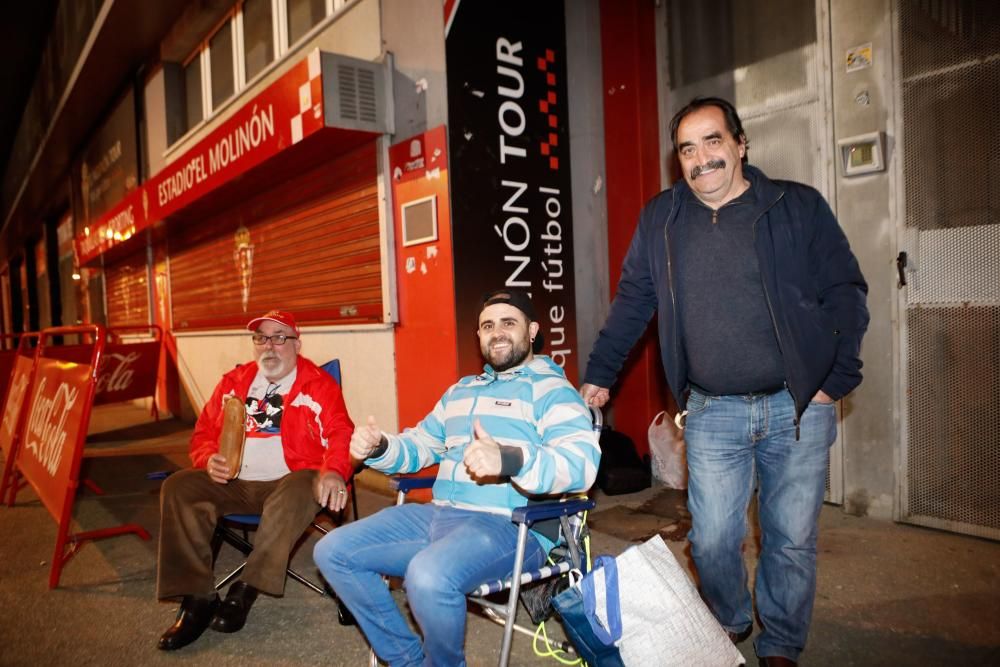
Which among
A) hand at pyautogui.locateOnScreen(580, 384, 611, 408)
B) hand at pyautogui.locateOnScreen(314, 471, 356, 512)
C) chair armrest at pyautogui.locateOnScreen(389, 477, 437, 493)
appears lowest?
hand at pyautogui.locateOnScreen(314, 471, 356, 512)

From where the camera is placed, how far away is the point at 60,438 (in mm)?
4102

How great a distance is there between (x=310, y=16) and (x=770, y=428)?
20.2 feet

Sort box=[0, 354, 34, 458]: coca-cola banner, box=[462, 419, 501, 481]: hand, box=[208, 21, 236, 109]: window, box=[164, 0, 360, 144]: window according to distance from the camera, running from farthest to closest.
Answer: box=[208, 21, 236, 109]: window, box=[164, 0, 360, 144]: window, box=[0, 354, 34, 458]: coca-cola banner, box=[462, 419, 501, 481]: hand

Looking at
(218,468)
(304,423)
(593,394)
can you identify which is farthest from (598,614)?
(218,468)

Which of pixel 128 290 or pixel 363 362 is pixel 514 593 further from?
pixel 128 290

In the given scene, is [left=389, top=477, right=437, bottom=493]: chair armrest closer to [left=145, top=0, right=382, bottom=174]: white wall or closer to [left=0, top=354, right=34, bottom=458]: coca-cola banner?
[left=145, top=0, right=382, bottom=174]: white wall

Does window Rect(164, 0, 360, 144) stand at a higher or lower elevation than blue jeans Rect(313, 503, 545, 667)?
higher

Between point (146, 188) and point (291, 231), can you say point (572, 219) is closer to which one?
point (291, 231)

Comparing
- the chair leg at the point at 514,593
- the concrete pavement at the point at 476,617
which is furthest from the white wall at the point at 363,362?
the chair leg at the point at 514,593

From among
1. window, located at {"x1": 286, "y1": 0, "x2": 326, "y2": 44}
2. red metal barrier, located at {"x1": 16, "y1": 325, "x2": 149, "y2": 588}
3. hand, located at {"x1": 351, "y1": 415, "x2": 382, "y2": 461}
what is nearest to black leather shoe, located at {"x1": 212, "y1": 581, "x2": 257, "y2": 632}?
hand, located at {"x1": 351, "y1": 415, "x2": 382, "y2": 461}

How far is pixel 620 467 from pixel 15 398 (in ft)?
16.8

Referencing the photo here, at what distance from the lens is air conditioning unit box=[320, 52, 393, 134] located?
4840mm

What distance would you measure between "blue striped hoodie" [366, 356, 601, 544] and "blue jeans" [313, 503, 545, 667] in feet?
0.32

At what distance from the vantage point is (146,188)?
877 centimetres
